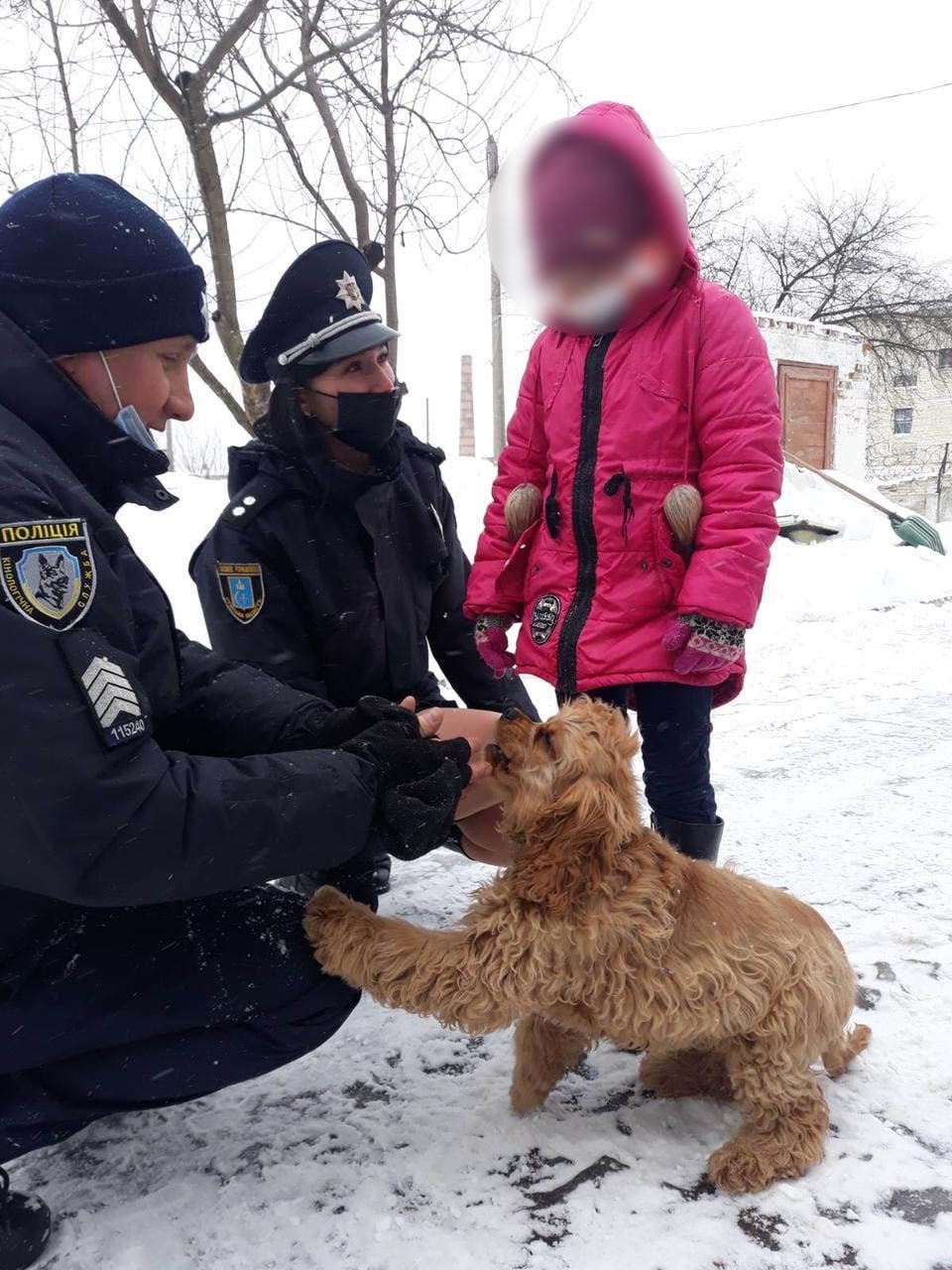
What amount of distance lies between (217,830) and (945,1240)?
1.74 metres

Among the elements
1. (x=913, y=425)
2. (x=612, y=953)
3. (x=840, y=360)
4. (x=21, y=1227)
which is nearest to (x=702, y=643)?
(x=612, y=953)

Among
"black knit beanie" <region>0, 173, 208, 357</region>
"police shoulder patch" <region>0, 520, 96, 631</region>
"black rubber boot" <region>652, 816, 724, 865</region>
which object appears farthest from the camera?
"black rubber boot" <region>652, 816, 724, 865</region>

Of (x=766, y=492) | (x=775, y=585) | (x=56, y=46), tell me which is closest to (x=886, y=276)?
(x=775, y=585)

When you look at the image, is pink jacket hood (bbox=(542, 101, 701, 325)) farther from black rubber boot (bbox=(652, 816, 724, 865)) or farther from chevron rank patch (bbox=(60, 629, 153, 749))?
chevron rank patch (bbox=(60, 629, 153, 749))

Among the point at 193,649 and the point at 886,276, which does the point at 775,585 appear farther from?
the point at 886,276

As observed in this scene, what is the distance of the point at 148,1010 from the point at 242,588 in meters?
1.60

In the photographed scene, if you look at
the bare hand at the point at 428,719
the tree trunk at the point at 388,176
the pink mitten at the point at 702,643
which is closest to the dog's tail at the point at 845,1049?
the pink mitten at the point at 702,643

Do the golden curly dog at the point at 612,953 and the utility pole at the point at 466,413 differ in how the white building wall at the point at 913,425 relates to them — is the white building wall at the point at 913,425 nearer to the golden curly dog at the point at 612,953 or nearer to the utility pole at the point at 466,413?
the utility pole at the point at 466,413

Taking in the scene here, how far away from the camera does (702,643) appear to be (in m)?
2.72

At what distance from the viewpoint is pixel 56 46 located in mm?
7297

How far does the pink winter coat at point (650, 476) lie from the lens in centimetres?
276

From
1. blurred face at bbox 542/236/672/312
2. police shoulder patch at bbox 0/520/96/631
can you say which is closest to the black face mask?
blurred face at bbox 542/236/672/312

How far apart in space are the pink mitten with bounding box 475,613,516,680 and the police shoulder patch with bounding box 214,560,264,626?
817 mm

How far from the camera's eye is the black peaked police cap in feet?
10.4
